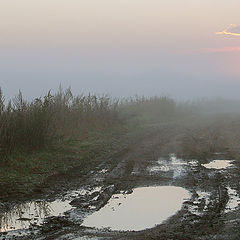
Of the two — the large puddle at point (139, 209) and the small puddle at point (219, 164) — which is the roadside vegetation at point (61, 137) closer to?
the small puddle at point (219, 164)

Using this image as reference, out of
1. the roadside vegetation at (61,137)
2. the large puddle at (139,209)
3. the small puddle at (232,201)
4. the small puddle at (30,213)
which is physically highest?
the roadside vegetation at (61,137)

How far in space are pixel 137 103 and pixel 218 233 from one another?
28.9 metres

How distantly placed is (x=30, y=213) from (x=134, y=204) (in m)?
2.04

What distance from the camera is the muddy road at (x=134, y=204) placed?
5965mm

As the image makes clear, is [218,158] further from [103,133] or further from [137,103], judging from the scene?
[137,103]

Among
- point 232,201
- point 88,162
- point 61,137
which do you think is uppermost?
point 61,137

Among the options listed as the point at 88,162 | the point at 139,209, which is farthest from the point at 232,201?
the point at 88,162

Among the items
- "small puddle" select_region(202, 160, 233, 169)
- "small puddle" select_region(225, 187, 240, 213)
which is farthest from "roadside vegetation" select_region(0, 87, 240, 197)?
"small puddle" select_region(225, 187, 240, 213)

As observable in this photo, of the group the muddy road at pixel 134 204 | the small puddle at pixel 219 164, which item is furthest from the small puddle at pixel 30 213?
the small puddle at pixel 219 164

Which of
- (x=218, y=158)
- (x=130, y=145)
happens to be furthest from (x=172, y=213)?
(x=130, y=145)

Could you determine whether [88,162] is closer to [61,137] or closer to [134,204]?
[61,137]

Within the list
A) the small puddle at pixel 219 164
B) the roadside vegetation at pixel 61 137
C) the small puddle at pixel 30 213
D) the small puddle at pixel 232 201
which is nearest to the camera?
the small puddle at pixel 30 213

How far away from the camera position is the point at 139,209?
24.0ft

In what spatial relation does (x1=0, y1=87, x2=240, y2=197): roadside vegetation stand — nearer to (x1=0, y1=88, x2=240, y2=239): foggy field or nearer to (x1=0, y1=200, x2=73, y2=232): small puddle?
(x1=0, y1=88, x2=240, y2=239): foggy field
